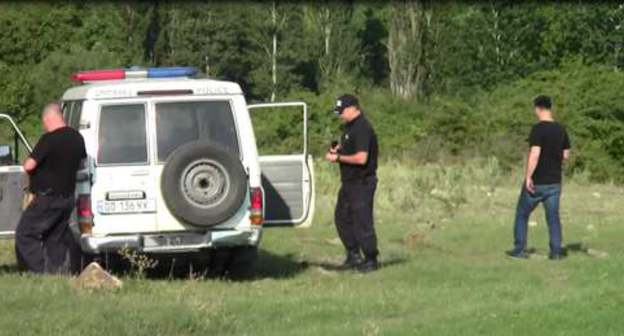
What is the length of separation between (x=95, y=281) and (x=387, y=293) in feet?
9.01

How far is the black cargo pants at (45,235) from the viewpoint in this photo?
1180cm

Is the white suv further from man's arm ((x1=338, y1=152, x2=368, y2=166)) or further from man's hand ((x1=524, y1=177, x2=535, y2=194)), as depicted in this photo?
man's hand ((x1=524, y1=177, x2=535, y2=194))

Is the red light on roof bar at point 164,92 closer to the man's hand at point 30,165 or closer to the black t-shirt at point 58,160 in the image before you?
the black t-shirt at point 58,160

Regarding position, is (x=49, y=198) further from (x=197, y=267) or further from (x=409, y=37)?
(x=409, y=37)

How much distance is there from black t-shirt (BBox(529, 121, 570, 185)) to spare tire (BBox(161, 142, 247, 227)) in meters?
3.98

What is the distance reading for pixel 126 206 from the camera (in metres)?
11.9

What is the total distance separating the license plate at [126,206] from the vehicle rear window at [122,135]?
0.41 m

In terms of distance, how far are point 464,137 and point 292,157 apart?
67.9 feet

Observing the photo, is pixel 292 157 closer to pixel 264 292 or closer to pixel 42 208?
pixel 264 292

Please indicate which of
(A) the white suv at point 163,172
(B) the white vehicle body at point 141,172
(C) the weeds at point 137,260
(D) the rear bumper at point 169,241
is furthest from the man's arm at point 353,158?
(C) the weeds at point 137,260

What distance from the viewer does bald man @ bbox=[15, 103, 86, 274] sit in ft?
38.5

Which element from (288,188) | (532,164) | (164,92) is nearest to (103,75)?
(164,92)

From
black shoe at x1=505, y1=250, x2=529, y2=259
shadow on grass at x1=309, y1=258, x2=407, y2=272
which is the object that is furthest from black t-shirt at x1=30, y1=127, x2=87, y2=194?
black shoe at x1=505, y1=250, x2=529, y2=259

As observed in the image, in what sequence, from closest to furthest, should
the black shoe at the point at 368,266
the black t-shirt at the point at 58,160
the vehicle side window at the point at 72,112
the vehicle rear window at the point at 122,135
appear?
the black t-shirt at the point at 58,160 → the vehicle rear window at the point at 122,135 → the vehicle side window at the point at 72,112 → the black shoe at the point at 368,266
